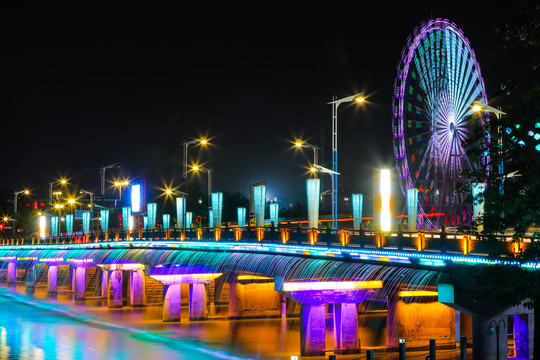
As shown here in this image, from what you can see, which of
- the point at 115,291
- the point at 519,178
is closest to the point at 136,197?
the point at 115,291

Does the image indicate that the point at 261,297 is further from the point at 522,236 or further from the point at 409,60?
the point at 522,236

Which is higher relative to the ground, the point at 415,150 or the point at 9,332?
the point at 415,150

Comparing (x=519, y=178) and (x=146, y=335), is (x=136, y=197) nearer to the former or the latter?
(x=146, y=335)

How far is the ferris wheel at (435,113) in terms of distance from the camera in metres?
63.2

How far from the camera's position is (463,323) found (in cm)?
5400

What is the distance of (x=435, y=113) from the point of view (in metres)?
63.7

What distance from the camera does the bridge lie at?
32156 mm

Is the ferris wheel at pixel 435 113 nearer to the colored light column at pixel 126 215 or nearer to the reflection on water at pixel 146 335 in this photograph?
the reflection on water at pixel 146 335

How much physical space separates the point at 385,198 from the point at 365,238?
28.7ft

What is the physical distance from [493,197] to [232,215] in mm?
150934

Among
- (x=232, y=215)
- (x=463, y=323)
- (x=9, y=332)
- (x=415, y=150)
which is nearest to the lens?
(x=463, y=323)

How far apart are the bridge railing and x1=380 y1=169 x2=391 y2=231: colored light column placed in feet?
4.77

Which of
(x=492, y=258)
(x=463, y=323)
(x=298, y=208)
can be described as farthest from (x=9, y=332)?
(x=298, y=208)


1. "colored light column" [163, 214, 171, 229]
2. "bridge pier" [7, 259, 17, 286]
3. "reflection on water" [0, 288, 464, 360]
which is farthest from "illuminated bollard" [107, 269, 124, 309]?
"bridge pier" [7, 259, 17, 286]
